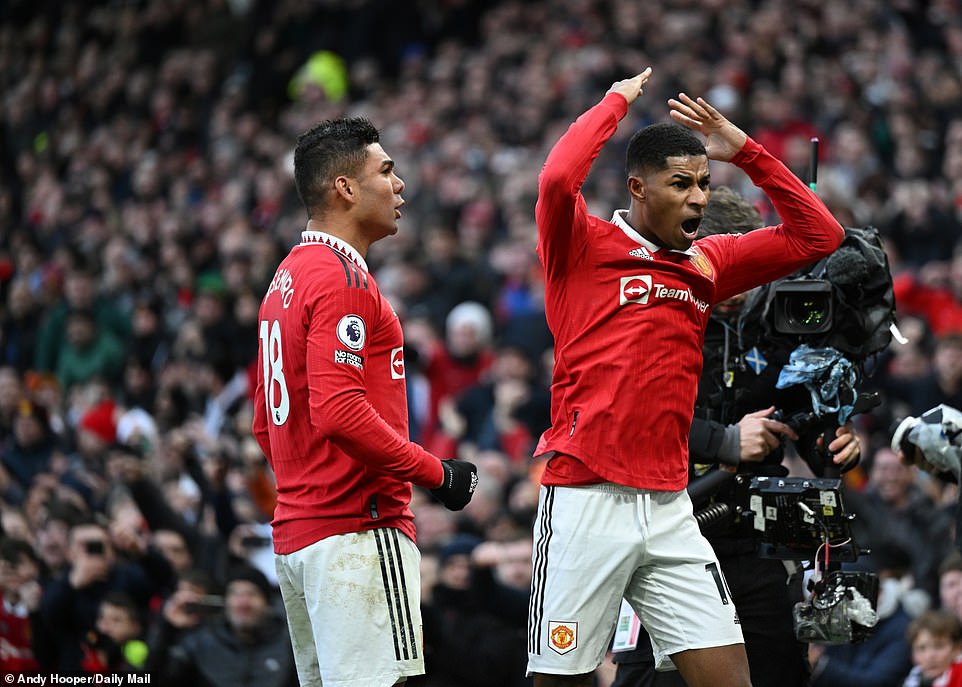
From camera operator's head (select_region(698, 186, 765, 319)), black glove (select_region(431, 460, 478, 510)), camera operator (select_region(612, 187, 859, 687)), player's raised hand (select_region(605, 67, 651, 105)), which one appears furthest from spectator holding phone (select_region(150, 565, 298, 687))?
player's raised hand (select_region(605, 67, 651, 105))

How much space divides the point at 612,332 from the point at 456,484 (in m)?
0.68

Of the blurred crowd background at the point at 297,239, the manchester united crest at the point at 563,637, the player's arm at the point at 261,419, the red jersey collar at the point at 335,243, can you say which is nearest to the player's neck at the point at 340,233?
the red jersey collar at the point at 335,243

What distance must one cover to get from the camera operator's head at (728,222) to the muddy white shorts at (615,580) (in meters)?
1.22

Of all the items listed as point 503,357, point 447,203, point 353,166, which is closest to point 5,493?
point 503,357

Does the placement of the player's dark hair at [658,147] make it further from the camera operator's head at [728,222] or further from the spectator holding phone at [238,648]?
the spectator holding phone at [238,648]

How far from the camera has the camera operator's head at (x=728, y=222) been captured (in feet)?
19.1

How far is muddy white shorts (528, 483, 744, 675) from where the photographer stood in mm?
4719

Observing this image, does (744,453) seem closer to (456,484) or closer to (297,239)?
(456,484)

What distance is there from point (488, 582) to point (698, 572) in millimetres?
3076

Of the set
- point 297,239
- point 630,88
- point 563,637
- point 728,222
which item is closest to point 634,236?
point 630,88

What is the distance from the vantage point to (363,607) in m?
4.56

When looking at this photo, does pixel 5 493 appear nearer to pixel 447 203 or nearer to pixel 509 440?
pixel 509 440

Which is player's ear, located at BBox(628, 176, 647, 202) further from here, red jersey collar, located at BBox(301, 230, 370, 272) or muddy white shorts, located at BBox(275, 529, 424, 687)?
muddy white shorts, located at BBox(275, 529, 424, 687)

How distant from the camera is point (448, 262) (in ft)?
43.9
